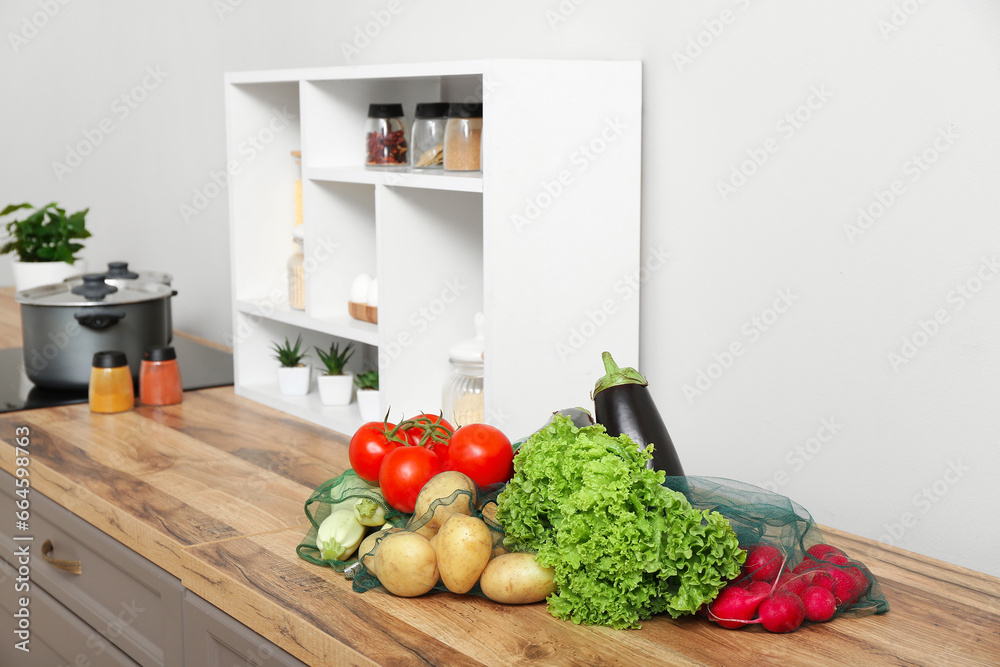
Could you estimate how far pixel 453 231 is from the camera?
5.25ft

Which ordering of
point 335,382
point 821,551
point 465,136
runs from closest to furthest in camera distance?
point 821,551 → point 465,136 → point 335,382

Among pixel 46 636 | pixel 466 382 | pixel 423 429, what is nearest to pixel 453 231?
pixel 466 382

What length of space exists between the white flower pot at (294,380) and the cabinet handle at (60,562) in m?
0.52

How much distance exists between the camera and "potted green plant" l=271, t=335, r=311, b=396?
186cm

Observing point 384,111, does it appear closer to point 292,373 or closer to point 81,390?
point 292,373

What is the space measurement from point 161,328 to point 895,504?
1445 mm

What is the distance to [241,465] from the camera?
4.83ft

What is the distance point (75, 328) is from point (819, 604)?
1497 millimetres

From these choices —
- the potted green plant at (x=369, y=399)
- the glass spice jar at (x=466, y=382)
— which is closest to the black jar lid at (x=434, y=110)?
the glass spice jar at (x=466, y=382)

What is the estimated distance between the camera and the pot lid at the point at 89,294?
1848 mm

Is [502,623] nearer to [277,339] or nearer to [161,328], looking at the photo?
[277,339]

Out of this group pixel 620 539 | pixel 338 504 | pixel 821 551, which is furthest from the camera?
pixel 338 504

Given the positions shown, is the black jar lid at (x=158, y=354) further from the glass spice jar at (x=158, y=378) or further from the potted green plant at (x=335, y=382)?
the potted green plant at (x=335, y=382)

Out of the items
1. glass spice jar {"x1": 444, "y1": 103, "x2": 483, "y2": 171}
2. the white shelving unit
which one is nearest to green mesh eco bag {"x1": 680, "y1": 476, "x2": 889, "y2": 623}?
the white shelving unit
